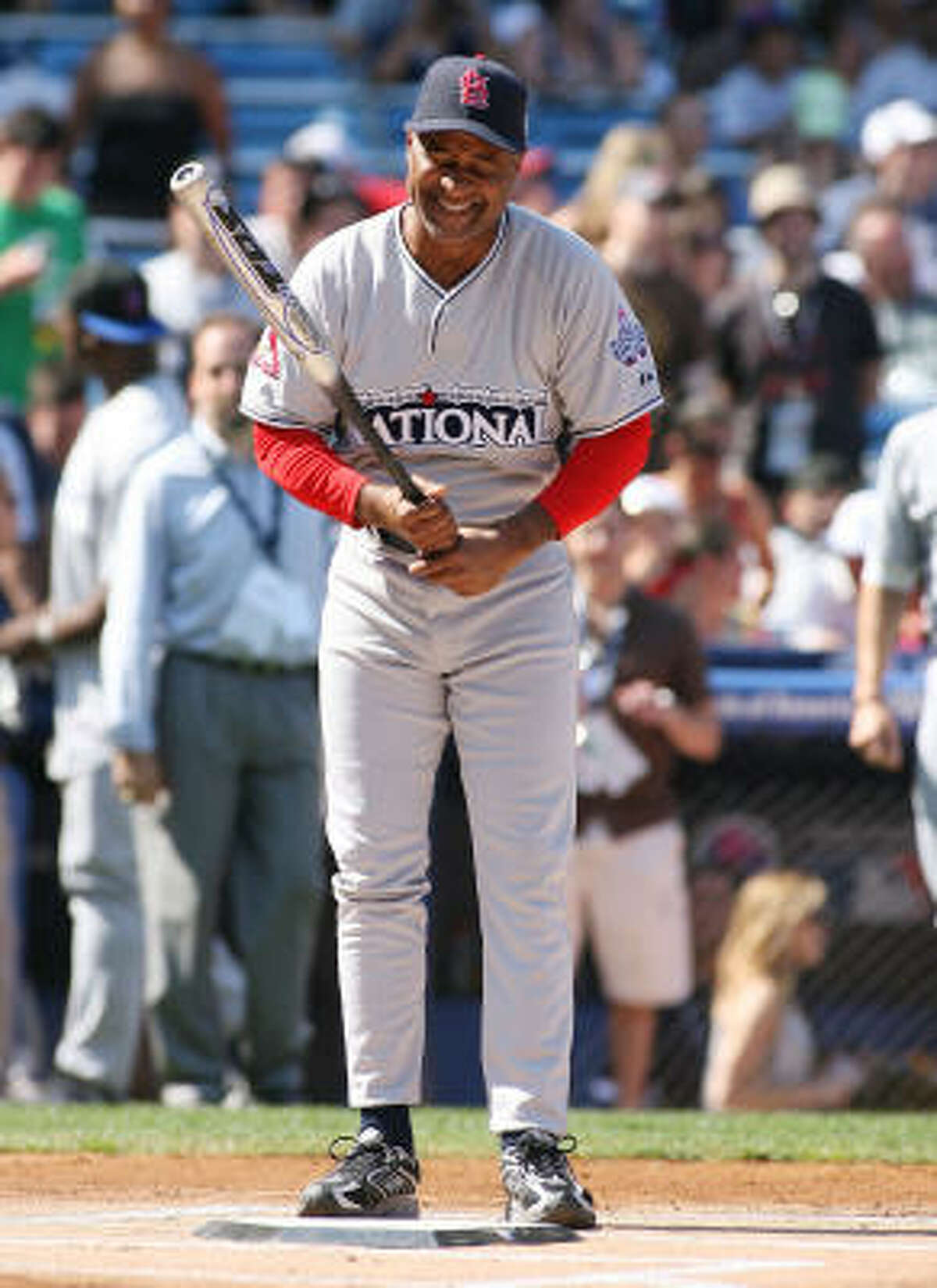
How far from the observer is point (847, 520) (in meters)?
10.4

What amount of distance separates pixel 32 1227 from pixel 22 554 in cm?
476

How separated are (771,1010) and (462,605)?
468 centimetres

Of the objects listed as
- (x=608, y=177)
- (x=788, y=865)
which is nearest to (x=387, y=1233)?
(x=788, y=865)

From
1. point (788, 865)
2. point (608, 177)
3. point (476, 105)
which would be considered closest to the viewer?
point (476, 105)

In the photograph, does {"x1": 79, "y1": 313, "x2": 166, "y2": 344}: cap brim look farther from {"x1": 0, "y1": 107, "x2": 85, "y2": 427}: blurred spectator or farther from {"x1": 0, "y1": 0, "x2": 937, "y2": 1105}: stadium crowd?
{"x1": 0, "y1": 107, "x2": 85, "y2": 427}: blurred spectator

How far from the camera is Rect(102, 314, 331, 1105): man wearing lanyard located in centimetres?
941

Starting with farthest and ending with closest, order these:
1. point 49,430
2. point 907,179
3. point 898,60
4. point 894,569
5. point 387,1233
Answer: point 898,60
point 907,179
point 49,430
point 894,569
point 387,1233

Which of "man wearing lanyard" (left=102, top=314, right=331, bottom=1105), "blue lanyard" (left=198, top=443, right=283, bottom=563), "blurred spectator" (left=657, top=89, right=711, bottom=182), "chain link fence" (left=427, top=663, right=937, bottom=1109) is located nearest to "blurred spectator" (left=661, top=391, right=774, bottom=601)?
"chain link fence" (left=427, top=663, right=937, bottom=1109)

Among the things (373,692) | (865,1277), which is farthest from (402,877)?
(865,1277)

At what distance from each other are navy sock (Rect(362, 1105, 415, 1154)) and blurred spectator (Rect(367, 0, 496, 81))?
11403 mm

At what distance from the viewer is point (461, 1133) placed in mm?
8281

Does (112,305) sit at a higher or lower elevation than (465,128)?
lower

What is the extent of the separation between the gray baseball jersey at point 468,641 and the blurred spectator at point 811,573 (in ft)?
17.7

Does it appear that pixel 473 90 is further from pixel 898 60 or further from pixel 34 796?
pixel 898 60
